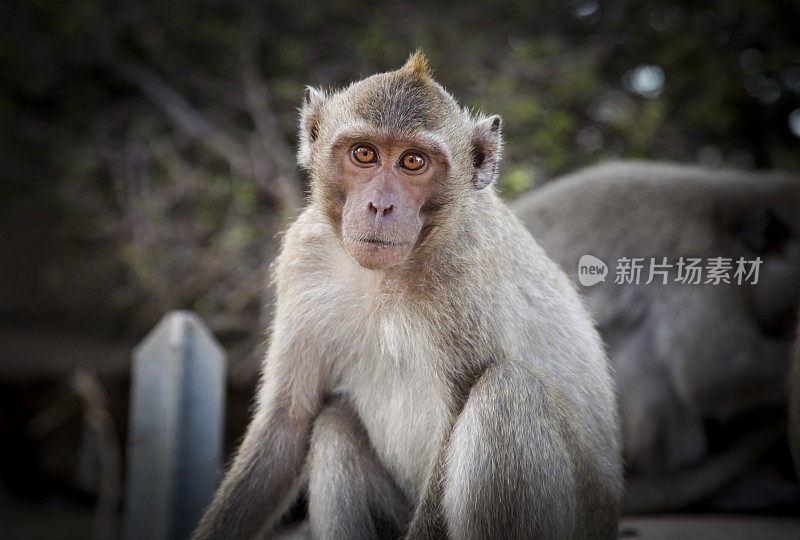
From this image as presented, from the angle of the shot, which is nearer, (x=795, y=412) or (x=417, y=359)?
(x=417, y=359)

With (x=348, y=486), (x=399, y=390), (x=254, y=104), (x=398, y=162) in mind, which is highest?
(x=254, y=104)

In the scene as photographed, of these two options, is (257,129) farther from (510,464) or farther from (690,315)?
(510,464)

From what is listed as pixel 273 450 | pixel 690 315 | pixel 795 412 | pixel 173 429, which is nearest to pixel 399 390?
pixel 273 450

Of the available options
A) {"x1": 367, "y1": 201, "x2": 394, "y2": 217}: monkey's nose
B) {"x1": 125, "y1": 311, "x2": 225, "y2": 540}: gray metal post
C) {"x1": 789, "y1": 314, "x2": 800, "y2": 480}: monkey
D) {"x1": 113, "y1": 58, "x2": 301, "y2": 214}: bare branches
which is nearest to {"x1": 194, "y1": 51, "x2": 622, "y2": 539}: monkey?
{"x1": 367, "y1": 201, "x2": 394, "y2": 217}: monkey's nose

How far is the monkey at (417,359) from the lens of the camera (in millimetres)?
2002

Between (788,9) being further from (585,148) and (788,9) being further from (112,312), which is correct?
(112,312)

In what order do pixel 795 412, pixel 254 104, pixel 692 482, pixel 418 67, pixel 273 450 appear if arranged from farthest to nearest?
pixel 254 104
pixel 692 482
pixel 795 412
pixel 273 450
pixel 418 67

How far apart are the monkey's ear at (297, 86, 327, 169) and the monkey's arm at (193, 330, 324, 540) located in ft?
1.79

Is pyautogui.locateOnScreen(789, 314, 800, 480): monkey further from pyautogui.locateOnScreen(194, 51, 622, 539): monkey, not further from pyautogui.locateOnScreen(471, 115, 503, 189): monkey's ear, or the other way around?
pyautogui.locateOnScreen(471, 115, 503, 189): monkey's ear

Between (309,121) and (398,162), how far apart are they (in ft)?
1.32

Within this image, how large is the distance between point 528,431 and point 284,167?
9.64 feet

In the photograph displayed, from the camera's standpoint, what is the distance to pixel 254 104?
190 inches

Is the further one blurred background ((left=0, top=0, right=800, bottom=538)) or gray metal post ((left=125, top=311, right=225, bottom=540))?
blurred background ((left=0, top=0, right=800, bottom=538))

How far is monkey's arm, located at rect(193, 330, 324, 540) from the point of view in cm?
241
